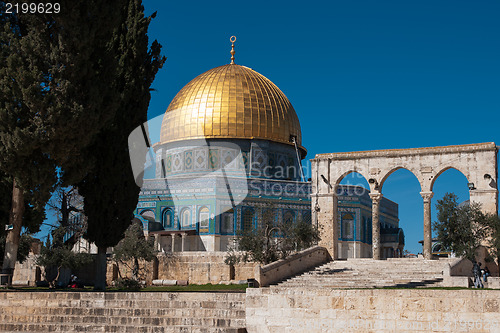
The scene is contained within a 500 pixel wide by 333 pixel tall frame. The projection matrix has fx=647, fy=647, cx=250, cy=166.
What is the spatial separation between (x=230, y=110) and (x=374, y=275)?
74.8 feet

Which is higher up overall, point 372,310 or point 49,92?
point 49,92

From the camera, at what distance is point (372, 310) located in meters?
13.1

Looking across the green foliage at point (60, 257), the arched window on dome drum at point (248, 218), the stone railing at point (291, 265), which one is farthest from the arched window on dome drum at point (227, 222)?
the stone railing at point (291, 265)

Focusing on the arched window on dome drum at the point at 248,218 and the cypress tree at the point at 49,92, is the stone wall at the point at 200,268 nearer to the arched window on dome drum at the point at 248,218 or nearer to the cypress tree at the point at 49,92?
the arched window on dome drum at the point at 248,218

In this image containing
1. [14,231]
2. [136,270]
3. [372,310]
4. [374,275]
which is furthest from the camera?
[136,270]

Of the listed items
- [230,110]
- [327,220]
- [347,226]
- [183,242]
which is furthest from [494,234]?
[230,110]

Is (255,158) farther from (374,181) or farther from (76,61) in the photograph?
(76,61)

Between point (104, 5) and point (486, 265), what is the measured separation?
16238mm

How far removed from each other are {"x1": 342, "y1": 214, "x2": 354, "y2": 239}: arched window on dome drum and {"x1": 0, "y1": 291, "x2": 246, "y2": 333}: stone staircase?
2365 centimetres

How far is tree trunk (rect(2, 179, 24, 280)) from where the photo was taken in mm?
17000

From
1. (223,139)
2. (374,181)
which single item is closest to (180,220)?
(223,139)

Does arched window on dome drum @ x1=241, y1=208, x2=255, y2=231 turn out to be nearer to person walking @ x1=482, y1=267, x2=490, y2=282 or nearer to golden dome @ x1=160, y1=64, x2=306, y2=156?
golden dome @ x1=160, y1=64, x2=306, y2=156

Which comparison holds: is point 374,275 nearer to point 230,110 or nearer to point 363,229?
point 363,229

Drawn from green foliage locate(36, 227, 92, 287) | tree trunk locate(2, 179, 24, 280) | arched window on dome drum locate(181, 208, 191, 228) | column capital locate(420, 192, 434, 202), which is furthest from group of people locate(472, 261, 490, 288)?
arched window on dome drum locate(181, 208, 191, 228)
